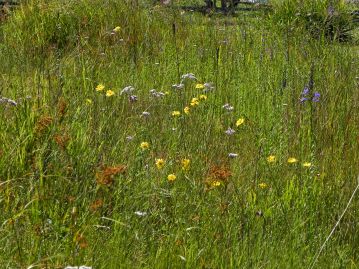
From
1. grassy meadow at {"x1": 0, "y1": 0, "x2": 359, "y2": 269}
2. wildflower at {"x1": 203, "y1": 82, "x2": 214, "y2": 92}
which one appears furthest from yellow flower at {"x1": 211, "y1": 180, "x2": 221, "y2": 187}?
wildflower at {"x1": 203, "y1": 82, "x2": 214, "y2": 92}

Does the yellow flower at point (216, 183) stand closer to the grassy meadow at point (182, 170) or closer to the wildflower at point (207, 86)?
the grassy meadow at point (182, 170)

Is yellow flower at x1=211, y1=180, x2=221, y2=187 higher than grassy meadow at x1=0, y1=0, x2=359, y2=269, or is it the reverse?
yellow flower at x1=211, y1=180, x2=221, y2=187

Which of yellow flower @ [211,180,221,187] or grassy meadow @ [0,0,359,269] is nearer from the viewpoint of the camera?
grassy meadow @ [0,0,359,269]

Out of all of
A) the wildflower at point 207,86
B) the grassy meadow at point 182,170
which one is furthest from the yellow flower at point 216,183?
the wildflower at point 207,86

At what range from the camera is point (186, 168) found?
3.04m

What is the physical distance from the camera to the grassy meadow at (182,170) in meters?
2.51

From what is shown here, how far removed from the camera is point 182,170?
3205 millimetres

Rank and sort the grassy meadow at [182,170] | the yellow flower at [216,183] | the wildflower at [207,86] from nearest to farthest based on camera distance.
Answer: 1. the grassy meadow at [182,170]
2. the yellow flower at [216,183]
3. the wildflower at [207,86]

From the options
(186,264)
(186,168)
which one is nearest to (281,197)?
(186,168)

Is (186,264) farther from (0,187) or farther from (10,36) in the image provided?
(10,36)

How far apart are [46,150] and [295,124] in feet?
4.87

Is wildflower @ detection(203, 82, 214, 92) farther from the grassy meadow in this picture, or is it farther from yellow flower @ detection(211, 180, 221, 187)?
yellow flower @ detection(211, 180, 221, 187)

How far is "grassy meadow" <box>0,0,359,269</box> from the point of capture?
2.51m

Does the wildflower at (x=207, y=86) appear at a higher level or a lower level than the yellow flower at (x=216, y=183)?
lower
